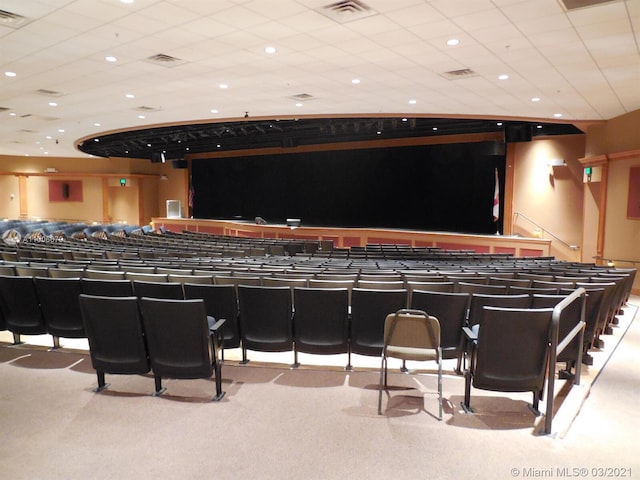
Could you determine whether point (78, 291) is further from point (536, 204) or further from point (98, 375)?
point (536, 204)

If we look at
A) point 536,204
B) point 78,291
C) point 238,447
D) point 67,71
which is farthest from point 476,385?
point 536,204

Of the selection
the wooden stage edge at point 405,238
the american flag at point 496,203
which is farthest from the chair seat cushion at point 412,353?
the american flag at point 496,203

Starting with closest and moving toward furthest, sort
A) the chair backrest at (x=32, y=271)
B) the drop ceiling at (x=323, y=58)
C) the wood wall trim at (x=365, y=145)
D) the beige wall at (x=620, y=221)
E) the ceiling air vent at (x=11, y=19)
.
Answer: the chair backrest at (x=32, y=271), the drop ceiling at (x=323, y=58), the ceiling air vent at (x=11, y=19), the beige wall at (x=620, y=221), the wood wall trim at (x=365, y=145)

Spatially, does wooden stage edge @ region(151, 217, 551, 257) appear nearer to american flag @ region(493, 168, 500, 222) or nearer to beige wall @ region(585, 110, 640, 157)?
american flag @ region(493, 168, 500, 222)

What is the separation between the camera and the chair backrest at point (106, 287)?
15.4 feet

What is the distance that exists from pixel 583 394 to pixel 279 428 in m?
2.70

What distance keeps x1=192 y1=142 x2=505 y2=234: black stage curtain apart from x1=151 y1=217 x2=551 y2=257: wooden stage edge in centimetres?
279

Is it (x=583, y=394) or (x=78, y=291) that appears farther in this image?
(x=78, y=291)

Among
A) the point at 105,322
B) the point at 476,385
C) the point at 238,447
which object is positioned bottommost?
the point at 238,447

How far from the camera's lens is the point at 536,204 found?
15.6 metres

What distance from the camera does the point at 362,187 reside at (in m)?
21.7

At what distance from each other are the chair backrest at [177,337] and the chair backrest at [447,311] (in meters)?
2.00

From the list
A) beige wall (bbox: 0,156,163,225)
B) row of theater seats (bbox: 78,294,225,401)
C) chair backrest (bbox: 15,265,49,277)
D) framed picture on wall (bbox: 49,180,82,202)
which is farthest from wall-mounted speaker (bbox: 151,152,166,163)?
row of theater seats (bbox: 78,294,225,401)

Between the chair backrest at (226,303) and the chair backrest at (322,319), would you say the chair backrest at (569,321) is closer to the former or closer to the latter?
the chair backrest at (322,319)
